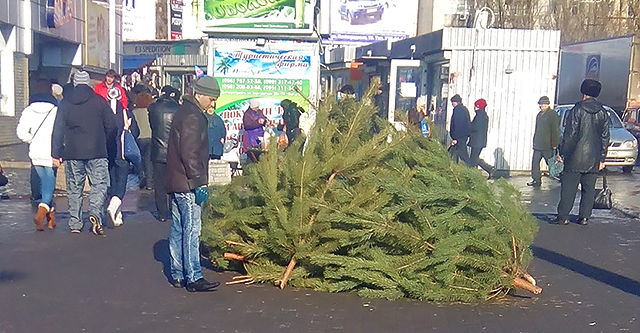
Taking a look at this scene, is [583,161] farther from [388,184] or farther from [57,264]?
[57,264]

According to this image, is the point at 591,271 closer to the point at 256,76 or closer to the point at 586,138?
the point at 586,138

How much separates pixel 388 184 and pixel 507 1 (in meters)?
29.7

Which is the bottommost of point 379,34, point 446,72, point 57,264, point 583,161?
point 57,264

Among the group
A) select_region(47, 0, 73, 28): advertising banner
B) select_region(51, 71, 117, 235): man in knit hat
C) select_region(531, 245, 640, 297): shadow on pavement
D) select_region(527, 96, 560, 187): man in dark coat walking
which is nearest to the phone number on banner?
select_region(527, 96, 560, 187): man in dark coat walking

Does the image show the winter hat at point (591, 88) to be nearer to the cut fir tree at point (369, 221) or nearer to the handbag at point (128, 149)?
the cut fir tree at point (369, 221)

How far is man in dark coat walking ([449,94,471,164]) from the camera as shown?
1556 cm

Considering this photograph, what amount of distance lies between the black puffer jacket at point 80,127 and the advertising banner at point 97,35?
19.8 m

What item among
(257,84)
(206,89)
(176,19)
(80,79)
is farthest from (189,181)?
(176,19)

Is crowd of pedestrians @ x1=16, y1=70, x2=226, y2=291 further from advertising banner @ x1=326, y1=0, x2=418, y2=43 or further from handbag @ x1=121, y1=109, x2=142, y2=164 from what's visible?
advertising banner @ x1=326, y1=0, x2=418, y2=43

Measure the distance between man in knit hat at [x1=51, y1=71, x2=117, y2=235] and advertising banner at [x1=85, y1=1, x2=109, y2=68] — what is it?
65.0ft

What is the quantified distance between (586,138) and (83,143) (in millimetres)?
6388

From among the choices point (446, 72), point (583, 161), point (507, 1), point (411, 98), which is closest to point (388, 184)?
point (583, 161)

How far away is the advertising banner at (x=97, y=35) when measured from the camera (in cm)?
2798

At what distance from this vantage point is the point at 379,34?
48719 mm
